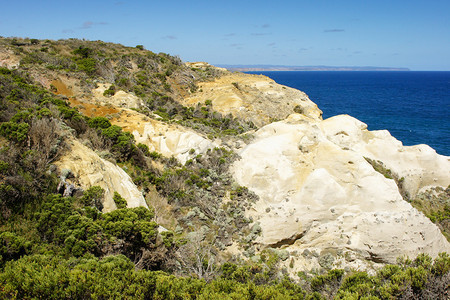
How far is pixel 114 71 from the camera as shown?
38.7 m

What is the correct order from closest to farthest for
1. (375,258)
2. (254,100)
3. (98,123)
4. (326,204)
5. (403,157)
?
(375,258) < (326,204) < (98,123) < (403,157) < (254,100)

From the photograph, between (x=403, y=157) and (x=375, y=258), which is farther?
(x=403, y=157)

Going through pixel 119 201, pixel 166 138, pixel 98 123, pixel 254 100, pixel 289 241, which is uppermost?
pixel 254 100

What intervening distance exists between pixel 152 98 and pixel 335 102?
7352 centimetres

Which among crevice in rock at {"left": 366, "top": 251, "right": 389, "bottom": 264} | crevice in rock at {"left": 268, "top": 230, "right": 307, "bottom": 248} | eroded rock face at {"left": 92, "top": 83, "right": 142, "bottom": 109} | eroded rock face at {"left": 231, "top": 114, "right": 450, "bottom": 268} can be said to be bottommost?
crevice in rock at {"left": 366, "top": 251, "right": 389, "bottom": 264}

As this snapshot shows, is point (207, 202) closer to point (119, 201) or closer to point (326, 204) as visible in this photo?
point (119, 201)

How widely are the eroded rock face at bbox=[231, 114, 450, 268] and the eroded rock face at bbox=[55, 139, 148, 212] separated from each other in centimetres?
661

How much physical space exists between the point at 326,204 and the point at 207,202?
21.0 ft

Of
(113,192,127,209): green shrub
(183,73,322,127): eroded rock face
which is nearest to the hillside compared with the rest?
(113,192,127,209): green shrub

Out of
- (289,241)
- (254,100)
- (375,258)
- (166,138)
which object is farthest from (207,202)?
(254,100)

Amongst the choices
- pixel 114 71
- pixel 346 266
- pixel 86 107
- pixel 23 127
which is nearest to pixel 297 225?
pixel 346 266

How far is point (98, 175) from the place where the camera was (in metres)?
11.3

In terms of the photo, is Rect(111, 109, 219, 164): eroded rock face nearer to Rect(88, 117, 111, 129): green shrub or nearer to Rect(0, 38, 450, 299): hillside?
Rect(0, 38, 450, 299): hillside

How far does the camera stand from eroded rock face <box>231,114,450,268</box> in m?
13.5
